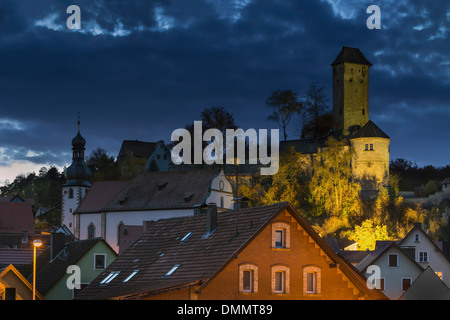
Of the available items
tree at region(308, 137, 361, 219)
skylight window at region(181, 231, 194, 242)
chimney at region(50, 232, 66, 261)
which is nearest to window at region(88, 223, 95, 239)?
tree at region(308, 137, 361, 219)

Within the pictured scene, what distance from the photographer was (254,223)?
37469mm

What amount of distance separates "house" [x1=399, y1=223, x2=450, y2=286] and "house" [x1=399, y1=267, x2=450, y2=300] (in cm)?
1832

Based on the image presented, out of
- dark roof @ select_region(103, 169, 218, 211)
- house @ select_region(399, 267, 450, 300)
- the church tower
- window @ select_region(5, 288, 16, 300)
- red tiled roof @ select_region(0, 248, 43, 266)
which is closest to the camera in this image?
window @ select_region(5, 288, 16, 300)

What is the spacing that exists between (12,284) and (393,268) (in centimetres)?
3559

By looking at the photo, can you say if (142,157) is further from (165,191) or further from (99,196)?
(165,191)

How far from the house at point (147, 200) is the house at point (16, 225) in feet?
17.5

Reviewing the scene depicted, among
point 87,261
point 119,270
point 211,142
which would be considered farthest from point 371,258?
point 211,142

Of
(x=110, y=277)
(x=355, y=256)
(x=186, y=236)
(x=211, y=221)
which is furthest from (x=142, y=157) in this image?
(x=211, y=221)

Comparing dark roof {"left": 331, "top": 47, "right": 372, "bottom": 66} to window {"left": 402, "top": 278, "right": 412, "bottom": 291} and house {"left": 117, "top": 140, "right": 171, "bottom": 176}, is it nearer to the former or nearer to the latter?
house {"left": 117, "top": 140, "right": 171, "bottom": 176}

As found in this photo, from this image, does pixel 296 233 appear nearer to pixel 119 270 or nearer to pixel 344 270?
pixel 344 270

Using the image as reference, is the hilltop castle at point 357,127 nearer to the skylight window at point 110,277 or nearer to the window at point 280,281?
the skylight window at point 110,277

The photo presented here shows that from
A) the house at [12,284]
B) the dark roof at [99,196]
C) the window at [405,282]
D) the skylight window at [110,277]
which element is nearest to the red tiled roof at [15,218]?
the dark roof at [99,196]

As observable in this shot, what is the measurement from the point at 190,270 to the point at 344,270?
6094 mm

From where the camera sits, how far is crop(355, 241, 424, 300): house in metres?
68.3
